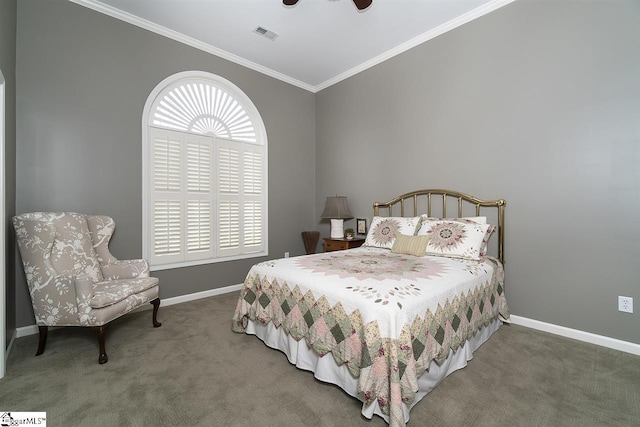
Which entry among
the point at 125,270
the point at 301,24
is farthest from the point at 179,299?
the point at 301,24

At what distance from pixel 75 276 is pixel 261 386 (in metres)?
1.61

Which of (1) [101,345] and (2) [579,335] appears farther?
(2) [579,335]

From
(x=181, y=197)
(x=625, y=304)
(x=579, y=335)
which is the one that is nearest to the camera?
(x=625, y=304)

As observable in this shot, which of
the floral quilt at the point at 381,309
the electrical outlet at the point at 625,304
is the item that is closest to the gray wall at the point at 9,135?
the floral quilt at the point at 381,309

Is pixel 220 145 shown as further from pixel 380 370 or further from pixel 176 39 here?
pixel 380 370

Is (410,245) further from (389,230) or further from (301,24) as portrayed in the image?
(301,24)

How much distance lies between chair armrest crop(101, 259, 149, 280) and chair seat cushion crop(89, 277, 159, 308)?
71 mm

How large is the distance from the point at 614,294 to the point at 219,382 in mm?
3001

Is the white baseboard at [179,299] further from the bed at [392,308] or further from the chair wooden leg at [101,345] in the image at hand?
the bed at [392,308]

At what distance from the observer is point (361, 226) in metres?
4.10

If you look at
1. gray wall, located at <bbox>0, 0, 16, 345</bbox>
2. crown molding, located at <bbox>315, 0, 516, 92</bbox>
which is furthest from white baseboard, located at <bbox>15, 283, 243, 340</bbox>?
crown molding, located at <bbox>315, 0, 516, 92</bbox>

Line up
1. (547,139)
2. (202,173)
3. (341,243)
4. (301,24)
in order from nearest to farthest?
1. (547,139)
2. (301,24)
3. (202,173)
4. (341,243)

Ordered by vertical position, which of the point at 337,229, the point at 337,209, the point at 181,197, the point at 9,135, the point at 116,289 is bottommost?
the point at 116,289

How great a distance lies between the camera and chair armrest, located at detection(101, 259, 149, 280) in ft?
8.47
